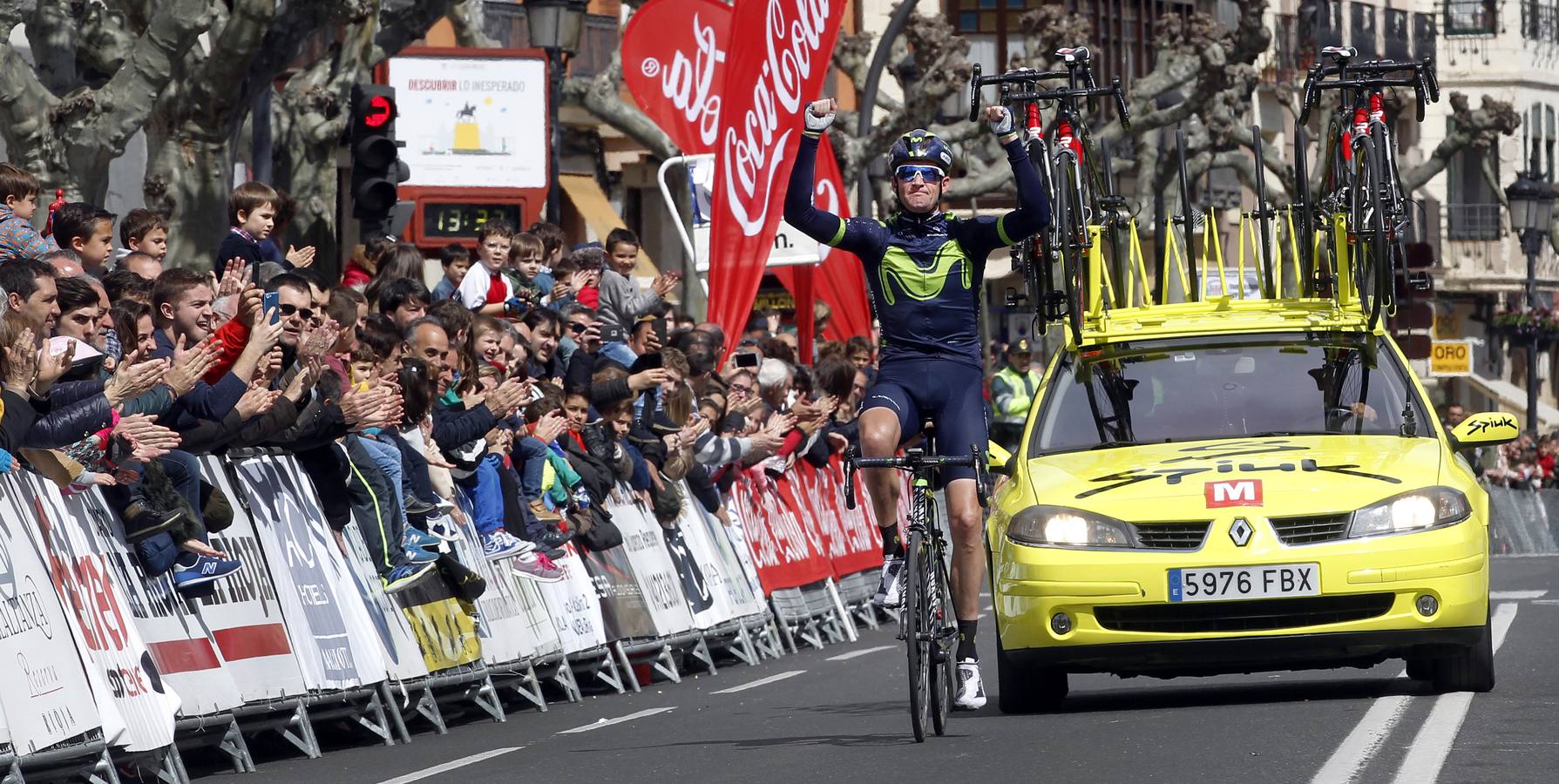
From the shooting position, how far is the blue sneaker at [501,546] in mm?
15602

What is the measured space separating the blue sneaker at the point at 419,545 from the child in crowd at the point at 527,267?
16.8ft

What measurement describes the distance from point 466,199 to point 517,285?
5.38 metres

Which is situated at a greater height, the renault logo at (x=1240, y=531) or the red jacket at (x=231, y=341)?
the red jacket at (x=231, y=341)

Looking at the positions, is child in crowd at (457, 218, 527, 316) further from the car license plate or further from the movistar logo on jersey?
the car license plate

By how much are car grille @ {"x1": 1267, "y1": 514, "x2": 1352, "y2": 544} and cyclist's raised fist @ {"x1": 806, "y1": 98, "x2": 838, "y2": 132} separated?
2.30 metres

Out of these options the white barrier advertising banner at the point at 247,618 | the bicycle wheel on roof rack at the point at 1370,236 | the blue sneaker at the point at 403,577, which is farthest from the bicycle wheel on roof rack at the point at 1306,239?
the white barrier advertising banner at the point at 247,618

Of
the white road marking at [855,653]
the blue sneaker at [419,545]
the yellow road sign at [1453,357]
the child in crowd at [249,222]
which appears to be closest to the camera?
the blue sneaker at [419,545]

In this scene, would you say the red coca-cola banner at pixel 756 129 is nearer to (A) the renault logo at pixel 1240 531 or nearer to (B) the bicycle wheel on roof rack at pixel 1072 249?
(B) the bicycle wheel on roof rack at pixel 1072 249

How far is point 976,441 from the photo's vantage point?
12.3m

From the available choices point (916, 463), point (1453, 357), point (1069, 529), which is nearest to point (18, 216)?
point (916, 463)

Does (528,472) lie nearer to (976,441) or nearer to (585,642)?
(585,642)

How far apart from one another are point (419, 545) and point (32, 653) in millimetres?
3891

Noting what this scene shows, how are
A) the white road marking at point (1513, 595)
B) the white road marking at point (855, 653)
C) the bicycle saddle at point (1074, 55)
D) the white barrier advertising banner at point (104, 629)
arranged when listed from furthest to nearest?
the white road marking at point (1513, 595) → the white road marking at point (855, 653) → the bicycle saddle at point (1074, 55) → the white barrier advertising banner at point (104, 629)

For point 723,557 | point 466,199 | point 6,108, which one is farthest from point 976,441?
point 466,199
